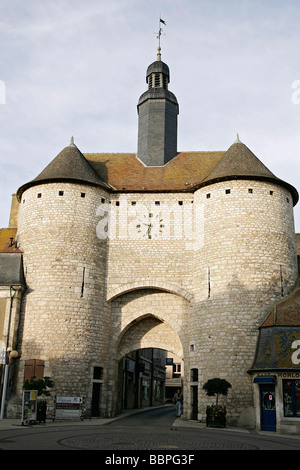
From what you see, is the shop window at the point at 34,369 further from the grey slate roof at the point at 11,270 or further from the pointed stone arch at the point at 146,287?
the pointed stone arch at the point at 146,287

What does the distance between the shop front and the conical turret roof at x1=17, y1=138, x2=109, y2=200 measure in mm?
10081

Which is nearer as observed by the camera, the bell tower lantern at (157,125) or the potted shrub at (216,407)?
the potted shrub at (216,407)

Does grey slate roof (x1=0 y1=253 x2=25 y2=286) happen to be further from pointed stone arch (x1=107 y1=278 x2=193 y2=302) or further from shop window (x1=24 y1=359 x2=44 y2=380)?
pointed stone arch (x1=107 y1=278 x2=193 y2=302)

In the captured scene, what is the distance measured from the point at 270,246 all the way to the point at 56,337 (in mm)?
9498

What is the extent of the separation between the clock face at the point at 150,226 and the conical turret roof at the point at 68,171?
2.46 metres

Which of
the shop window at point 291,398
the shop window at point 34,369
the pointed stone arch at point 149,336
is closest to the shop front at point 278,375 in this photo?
the shop window at point 291,398

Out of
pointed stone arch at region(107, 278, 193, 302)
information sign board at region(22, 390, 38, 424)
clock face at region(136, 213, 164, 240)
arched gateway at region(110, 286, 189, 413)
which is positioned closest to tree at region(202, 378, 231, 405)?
arched gateway at region(110, 286, 189, 413)

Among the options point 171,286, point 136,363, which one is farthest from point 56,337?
point 136,363

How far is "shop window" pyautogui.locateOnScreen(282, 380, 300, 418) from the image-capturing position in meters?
15.1

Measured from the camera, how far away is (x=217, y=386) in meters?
16.4

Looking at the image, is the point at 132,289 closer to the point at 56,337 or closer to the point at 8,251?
the point at 56,337

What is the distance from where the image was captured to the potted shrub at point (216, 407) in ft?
52.5

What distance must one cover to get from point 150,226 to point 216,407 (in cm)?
851

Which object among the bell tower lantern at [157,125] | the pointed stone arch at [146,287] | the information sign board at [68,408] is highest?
the bell tower lantern at [157,125]
